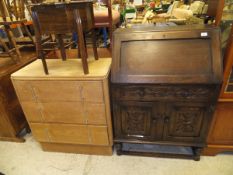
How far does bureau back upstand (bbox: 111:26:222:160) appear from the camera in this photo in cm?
116

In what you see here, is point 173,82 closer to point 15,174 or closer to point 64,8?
point 64,8

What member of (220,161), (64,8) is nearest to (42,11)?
(64,8)

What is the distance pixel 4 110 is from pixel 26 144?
0.47 metres

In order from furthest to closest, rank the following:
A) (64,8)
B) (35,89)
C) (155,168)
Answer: (155,168), (35,89), (64,8)

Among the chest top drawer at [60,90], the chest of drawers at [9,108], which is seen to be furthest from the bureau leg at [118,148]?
the chest of drawers at [9,108]

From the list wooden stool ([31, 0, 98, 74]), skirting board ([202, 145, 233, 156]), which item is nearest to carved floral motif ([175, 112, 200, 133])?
skirting board ([202, 145, 233, 156])

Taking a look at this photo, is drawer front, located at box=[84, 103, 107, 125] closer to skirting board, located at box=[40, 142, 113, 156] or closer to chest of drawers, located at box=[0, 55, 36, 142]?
skirting board, located at box=[40, 142, 113, 156]

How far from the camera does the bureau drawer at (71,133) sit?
1.48 m

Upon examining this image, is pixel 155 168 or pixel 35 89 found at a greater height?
pixel 35 89

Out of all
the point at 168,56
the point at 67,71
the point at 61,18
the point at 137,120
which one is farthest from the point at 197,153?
the point at 61,18

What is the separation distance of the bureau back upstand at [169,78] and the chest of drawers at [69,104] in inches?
5.8

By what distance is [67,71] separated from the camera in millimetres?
1344

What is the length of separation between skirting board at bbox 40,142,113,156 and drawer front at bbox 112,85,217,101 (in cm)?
64

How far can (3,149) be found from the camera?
1.79 m
